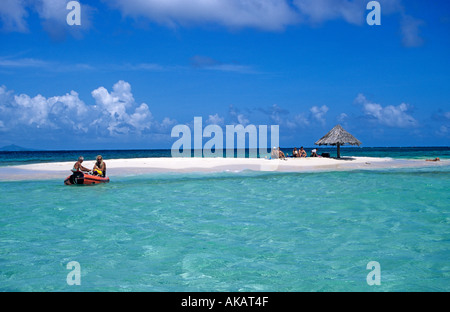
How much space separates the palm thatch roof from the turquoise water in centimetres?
2051

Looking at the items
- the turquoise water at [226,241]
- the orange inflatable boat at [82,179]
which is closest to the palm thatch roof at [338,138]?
the turquoise water at [226,241]

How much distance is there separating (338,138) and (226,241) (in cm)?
2972

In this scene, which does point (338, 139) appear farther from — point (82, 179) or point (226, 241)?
point (226, 241)

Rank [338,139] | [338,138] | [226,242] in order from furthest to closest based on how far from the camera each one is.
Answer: [338,138] → [338,139] → [226,242]

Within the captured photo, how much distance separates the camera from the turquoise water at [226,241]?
6.07 meters

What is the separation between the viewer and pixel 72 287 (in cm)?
582

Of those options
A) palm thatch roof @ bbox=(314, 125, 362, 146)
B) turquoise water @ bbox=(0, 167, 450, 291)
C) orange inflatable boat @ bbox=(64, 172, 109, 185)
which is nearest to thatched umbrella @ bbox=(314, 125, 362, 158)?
palm thatch roof @ bbox=(314, 125, 362, 146)

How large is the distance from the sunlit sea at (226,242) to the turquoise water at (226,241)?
0.08 ft

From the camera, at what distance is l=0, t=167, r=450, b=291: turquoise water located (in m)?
6.07

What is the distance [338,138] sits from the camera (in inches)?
1407

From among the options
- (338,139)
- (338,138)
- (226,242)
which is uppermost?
(338,138)

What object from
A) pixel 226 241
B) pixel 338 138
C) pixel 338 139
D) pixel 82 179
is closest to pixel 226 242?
pixel 226 241
